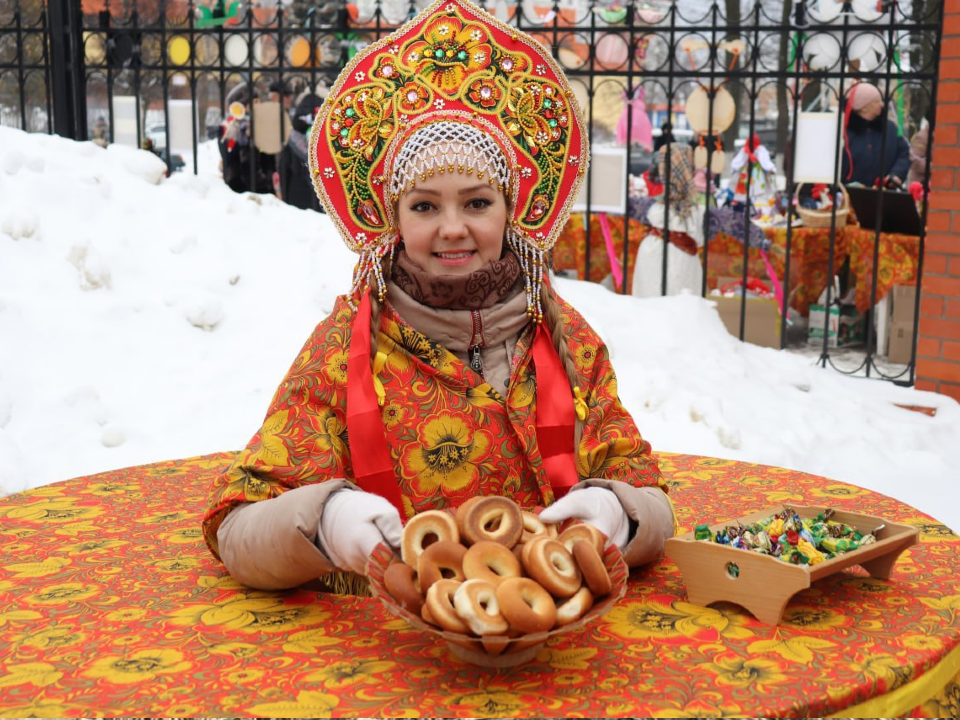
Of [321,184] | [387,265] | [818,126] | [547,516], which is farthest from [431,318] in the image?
[818,126]

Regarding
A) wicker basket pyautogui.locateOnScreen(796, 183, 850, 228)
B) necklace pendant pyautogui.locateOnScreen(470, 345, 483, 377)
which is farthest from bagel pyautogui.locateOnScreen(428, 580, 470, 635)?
wicker basket pyautogui.locateOnScreen(796, 183, 850, 228)

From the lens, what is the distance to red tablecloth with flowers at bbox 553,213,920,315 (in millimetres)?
7641

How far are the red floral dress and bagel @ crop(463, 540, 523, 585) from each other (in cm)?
53

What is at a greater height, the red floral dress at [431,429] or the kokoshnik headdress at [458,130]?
the kokoshnik headdress at [458,130]

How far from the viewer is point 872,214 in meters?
7.32

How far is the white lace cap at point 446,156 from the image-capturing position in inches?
81.2

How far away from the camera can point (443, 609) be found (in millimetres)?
1546

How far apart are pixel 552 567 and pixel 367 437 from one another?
61cm

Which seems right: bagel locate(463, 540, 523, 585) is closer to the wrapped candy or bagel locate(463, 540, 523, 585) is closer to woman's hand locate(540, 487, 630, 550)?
woman's hand locate(540, 487, 630, 550)

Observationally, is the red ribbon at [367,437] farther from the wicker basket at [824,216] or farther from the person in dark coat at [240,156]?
the wicker basket at [824,216]

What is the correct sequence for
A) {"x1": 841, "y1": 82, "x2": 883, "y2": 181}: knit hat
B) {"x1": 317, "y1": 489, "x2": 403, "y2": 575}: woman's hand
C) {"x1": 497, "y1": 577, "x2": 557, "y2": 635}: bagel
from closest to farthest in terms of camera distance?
{"x1": 497, "y1": 577, "x2": 557, "y2": 635}: bagel < {"x1": 317, "y1": 489, "x2": 403, "y2": 575}: woman's hand < {"x1": 841, "y1": 82, "x2": 883, "y2": 181}: knit hat

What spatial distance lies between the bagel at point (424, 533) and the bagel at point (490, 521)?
0.06 feet

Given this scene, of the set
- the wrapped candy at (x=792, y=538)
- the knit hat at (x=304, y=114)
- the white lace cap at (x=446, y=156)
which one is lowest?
the wrapped candy at (x=792, y=538)

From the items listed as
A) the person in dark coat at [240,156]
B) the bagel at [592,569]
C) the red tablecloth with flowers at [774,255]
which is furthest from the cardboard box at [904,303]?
the bagel at [592,569]
